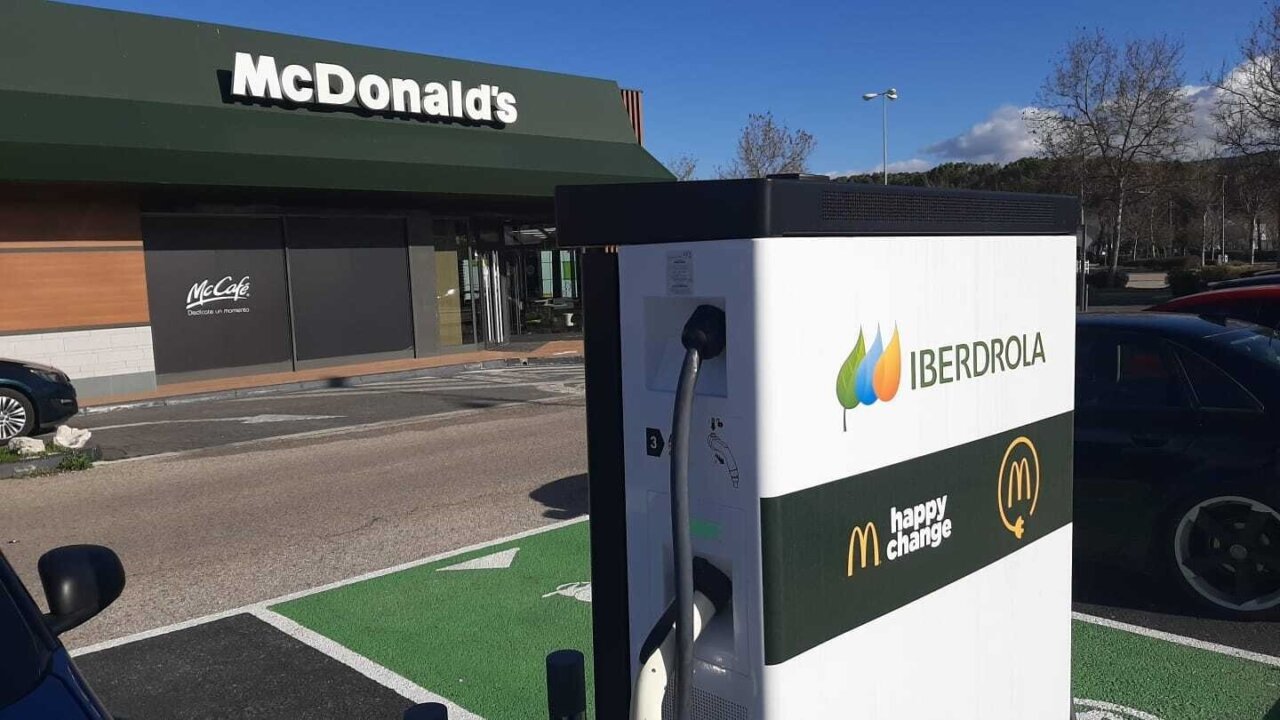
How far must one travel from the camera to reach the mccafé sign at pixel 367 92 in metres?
18.1

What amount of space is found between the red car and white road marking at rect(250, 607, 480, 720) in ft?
16.4

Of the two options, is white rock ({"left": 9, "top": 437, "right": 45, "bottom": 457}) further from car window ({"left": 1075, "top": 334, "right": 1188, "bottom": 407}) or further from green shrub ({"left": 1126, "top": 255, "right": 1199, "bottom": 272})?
green shrub ({"left": 1126, "top": 255, "right": 1199, "bottom": 272})

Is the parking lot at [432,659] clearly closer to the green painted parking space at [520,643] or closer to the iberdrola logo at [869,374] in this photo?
the green painted parking space at [520,643]

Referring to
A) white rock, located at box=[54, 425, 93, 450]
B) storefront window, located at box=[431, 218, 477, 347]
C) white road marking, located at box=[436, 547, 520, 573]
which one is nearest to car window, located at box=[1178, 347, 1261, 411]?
white road marking, located at box=[436, 547, 520, 573]

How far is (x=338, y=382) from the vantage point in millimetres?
19109

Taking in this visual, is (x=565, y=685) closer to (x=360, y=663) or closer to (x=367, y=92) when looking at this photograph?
(x=360, y=663)

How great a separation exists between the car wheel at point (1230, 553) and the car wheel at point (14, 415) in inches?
526

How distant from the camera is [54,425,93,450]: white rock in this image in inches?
452

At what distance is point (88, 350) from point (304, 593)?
45.1ft

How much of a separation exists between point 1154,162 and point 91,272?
1306 inches

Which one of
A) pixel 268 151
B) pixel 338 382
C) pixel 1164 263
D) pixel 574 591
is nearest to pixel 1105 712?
pixel 574 591

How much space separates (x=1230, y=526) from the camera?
5129 mm

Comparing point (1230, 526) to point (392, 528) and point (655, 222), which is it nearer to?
point (655, 222)

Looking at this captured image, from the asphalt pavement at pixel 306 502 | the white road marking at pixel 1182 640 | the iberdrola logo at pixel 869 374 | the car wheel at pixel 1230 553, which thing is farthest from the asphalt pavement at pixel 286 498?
the iberdrola logo at pixel 869 374
